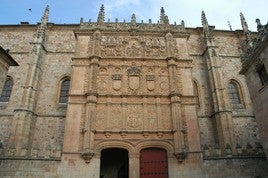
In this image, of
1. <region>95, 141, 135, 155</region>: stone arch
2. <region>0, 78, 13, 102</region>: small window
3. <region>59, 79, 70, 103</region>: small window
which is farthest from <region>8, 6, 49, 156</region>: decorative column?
<region>95, 141, 135, 155</region>: stone arch

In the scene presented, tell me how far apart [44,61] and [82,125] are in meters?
9.56

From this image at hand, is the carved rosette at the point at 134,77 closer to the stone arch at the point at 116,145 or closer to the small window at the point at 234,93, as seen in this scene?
the stone arch at the point at 116,145

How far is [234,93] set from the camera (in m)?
20.3

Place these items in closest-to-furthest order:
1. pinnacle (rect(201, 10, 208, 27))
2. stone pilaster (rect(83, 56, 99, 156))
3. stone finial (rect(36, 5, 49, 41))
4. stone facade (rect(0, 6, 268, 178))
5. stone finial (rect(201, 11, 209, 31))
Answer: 1. stone facade (rect(0, 6, 268, 178))
2. stone pilaster (rect(83, 56, 99, 156))
3. stone finial (rect(36, 5, 49, 41))
4. stone finial (rect(201, 11, 209, 31))
5. pinnacle (rect(201, 10, 208, 27))

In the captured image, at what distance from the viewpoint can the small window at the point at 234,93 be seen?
1994 cm

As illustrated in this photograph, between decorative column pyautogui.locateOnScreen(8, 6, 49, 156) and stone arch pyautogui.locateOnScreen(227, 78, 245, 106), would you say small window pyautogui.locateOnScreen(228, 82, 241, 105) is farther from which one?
decorative column pyautogui.locateOnScreen(8, 6, 49, 156)

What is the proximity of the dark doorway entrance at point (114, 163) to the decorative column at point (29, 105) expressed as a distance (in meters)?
4.66

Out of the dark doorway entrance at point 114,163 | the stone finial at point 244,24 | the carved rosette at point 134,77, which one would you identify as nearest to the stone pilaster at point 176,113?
the carved rosette at point 134,77

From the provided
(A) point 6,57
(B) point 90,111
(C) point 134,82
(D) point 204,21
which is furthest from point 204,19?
(A) point 6,57

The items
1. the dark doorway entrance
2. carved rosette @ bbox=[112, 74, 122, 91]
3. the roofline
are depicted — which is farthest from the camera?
the dark doorway entrance

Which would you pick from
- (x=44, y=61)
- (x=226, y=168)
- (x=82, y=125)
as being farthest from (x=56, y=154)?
(x=44, y=61)

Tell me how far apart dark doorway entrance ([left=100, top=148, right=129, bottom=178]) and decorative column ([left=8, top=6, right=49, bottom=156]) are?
4661 millimetres

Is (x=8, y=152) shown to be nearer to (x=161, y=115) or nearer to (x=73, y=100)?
(x=73, y=100)

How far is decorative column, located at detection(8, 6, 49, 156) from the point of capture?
1571 centimetres
